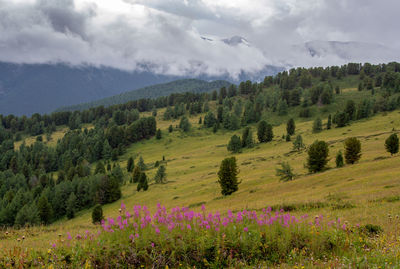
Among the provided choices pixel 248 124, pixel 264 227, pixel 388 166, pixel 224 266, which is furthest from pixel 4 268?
pixel 248 124

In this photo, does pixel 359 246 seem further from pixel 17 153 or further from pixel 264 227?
pixel 17 153

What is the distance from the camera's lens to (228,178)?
44.2 meters

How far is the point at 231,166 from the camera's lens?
4500cm

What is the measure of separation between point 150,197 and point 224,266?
55339 millimetres

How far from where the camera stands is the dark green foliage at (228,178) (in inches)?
1729

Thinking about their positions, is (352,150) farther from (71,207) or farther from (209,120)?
(209,120)

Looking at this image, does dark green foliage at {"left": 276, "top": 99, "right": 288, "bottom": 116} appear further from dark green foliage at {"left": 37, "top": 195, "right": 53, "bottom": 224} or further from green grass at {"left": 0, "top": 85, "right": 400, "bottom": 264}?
dark green foliage at {"left": 37, "top": 195, "right": 53, "bottom": 224}

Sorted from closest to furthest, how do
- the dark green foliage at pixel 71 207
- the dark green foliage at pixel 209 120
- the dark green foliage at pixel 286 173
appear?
the dark green foliage at pixel 286 173 < the dark green foliage at pixel 71 207 < the dark green foliage at pixel 209 120

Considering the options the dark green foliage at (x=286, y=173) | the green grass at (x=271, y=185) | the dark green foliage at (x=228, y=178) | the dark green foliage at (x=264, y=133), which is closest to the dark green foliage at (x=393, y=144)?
the green grass at (x=271, y=185)

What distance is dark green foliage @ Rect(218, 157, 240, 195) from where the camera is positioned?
43.9m

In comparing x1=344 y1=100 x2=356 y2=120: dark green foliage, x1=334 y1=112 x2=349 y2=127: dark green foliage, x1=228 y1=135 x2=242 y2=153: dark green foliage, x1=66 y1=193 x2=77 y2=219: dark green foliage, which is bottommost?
x1=66 y1=193 x2=77 y2=219: dark green foliage

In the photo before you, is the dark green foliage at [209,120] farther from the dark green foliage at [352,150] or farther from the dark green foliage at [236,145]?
the dark green foliage at [352,150]

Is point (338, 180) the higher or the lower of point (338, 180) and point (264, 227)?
the lower

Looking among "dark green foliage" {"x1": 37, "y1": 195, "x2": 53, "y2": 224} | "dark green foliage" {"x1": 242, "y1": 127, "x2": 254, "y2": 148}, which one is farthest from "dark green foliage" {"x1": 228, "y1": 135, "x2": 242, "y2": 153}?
"dark green foliage" {"x1": 37, "y1": 195, "x2": 53, "y2": 224}
